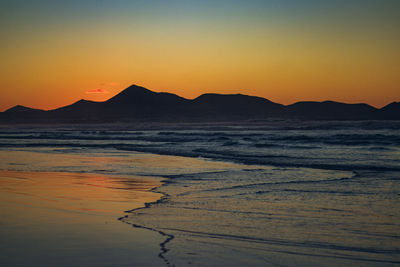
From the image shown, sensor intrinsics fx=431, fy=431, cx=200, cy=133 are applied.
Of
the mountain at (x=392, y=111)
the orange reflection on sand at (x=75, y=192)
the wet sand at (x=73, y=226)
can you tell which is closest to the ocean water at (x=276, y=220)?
the wet sand at (x=73, y=226)

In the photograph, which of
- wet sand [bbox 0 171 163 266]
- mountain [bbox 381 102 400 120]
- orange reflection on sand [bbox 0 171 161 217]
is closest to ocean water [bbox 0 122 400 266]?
wet sand [bbox 0 171 163 266]

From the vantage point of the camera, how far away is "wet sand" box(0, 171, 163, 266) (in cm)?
520

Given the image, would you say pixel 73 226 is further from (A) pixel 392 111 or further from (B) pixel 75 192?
(A) pixel 392 111

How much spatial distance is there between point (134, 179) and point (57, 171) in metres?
3.71

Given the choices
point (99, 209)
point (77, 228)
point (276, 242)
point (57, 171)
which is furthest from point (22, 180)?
point (276, 242)

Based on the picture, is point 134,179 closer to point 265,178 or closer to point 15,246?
point 265,178

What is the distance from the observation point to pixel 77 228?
661cm

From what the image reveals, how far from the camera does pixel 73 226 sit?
673cm

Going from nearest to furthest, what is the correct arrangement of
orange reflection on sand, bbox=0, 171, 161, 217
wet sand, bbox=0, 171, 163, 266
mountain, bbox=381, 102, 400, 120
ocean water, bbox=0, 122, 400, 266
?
wet sand, bbox=0, 171, 163, 266, ocean water, bbox=0, 122, 400, 266, orange reflection on sand, bbox=0, 171, 161, 217, mountain, bbox=381, 102, 400, 120

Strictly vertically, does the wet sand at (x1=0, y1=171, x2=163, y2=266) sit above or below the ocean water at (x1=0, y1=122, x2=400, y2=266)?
above

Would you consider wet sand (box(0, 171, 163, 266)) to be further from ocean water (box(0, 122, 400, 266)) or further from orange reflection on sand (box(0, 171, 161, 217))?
ocean water (box(0, 122, 400, 266))

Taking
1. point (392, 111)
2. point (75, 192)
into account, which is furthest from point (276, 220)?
point (392, 111)

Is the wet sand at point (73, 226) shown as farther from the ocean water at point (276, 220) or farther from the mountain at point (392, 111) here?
the mountain at point (392, 111)

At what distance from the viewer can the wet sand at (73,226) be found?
5.20 metres
